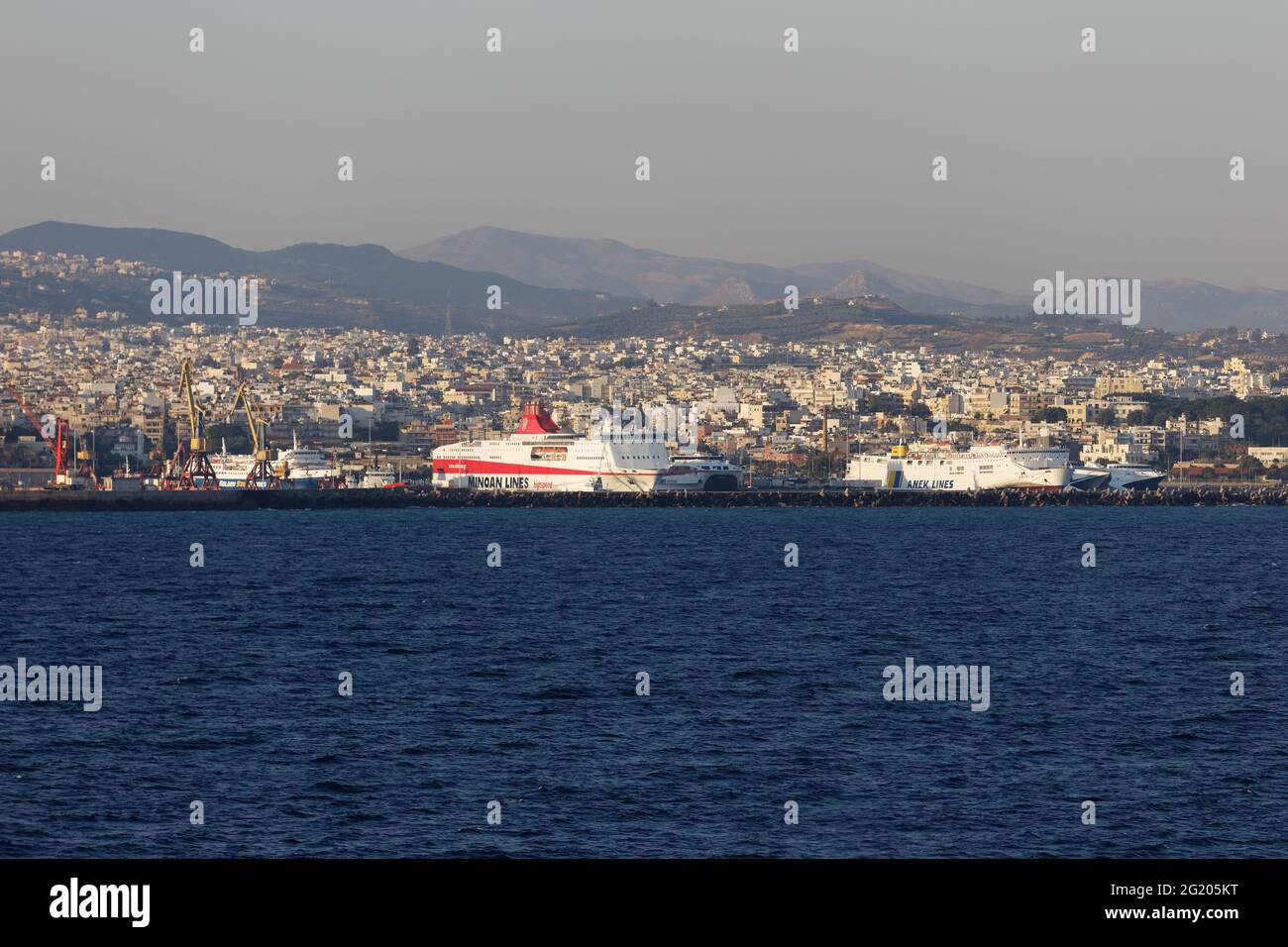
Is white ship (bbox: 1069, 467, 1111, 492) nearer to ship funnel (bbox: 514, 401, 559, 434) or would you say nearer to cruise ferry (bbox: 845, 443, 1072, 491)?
cruise ferry (bbox: 845, 443, 1072, 491)

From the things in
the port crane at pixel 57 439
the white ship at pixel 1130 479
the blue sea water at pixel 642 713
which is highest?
the port crane at pixel 57 439

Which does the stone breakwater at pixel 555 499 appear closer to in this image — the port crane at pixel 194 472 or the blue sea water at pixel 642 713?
the port crane at pixel 194 472

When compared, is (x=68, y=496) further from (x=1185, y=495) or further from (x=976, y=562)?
(x=1185, y=495)

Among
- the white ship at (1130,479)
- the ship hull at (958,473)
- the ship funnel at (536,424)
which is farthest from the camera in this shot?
the white ship at (1130,479)

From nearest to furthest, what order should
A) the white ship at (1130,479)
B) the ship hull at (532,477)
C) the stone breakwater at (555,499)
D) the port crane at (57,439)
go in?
the stone breakwater at (555,499)
the port crane at (57,439)
the ship hull at (532,477)
the white ship at (1130,479)

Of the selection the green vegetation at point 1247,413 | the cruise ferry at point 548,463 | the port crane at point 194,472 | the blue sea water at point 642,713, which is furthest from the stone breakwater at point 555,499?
the blue sea water at point 642,713

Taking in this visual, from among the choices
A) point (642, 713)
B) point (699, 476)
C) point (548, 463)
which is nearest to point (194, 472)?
point (548, 463)
